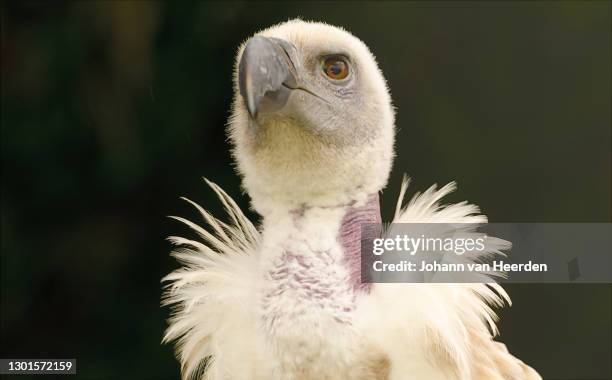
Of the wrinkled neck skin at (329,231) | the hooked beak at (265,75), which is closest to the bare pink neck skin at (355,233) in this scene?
the wrinkled neck skin at (329,231)

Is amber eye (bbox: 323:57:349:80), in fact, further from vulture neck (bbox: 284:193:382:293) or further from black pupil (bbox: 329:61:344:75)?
vulture neck (bbox: 284:193:382:293)

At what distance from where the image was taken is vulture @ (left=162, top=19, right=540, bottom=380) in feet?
5.41

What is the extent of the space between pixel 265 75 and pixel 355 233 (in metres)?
0.37

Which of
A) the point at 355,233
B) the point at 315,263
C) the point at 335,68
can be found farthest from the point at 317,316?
the point at 335,68

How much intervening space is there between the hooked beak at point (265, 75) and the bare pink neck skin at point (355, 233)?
0.26 metres

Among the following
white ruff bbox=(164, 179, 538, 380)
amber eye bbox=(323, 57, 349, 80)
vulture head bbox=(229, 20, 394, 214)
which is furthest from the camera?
amber eye bbox=(323, 57, 349, 80)

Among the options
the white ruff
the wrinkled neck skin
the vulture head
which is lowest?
the white ruff

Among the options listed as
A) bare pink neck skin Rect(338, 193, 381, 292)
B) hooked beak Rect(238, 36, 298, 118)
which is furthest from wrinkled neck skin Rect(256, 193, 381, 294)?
hooked beak Rect(238, 36, 298, 118)

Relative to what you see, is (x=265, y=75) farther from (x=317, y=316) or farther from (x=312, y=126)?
(x=317, y=316)

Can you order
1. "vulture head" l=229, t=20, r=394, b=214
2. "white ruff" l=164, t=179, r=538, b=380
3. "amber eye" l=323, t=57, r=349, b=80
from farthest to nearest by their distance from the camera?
"amber eye" l=323, t=57, r=349, b=80
"vulture head" l=229, t=20, r=394, b=214
"white ruff" l=164, t=179, r=538, b=380

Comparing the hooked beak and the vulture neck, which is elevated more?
the hooked beak

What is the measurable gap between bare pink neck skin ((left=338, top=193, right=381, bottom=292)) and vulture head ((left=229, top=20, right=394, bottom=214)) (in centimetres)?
3

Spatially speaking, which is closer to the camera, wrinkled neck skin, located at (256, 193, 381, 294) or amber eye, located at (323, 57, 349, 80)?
wrinkled neck skin, located at (256, 193, 381, 294)

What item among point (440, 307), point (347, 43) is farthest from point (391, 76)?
point (440, 307)
